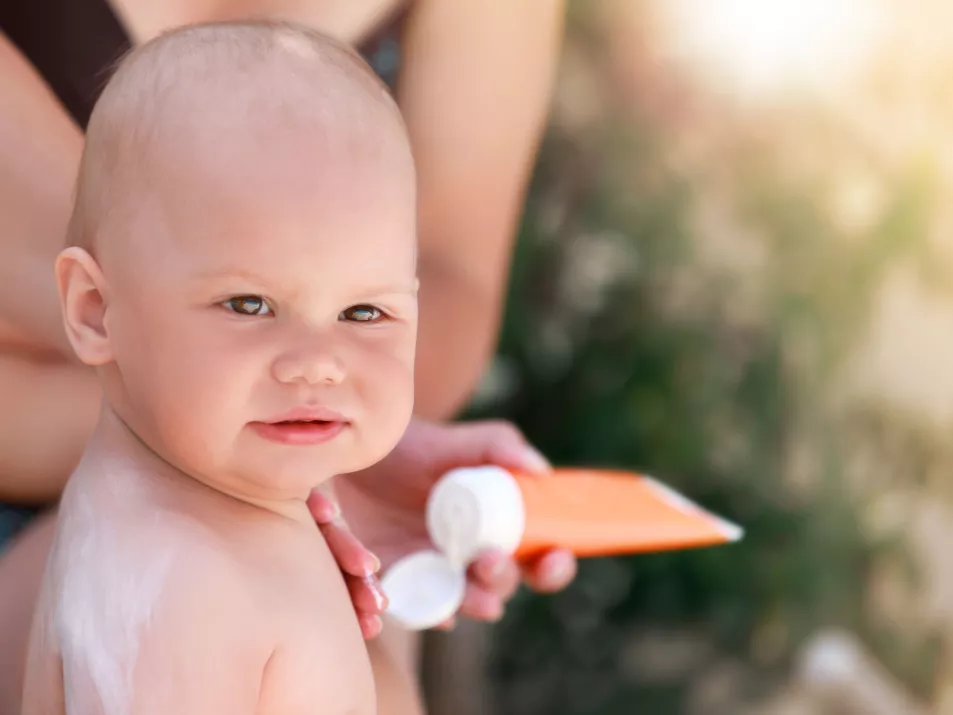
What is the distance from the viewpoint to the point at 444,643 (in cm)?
106

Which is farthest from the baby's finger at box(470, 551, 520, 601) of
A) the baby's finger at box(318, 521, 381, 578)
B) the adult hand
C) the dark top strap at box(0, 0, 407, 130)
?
the dark top strap at box(0, 0, 407, 130)

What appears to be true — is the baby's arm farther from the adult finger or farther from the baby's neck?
the adult finger

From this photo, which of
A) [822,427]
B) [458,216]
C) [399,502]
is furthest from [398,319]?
[822,427]

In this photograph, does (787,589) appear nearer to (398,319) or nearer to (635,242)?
(635,242)

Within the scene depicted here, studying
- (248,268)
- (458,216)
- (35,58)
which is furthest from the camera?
(458,216)

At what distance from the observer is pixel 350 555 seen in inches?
19.1

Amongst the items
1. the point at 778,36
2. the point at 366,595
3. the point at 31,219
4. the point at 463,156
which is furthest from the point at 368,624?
the point at 778,36

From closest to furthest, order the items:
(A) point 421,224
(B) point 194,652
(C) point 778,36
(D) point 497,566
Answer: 1. (B) point 194,652
2. (D) point 497,566
3. (A) point 421,224
4. (C) point 778,36

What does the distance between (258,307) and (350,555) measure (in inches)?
5.8

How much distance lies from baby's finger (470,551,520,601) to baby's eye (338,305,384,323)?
23cm

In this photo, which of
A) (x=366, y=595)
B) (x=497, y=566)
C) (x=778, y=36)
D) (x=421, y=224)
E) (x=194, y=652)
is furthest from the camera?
(x=778, y=36)

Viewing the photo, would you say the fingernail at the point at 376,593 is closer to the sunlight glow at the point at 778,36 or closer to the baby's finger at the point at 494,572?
the baby's finger at the point at 494,572

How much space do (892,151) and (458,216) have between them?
53 cm

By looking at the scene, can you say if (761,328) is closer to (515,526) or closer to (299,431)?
(515,526)
